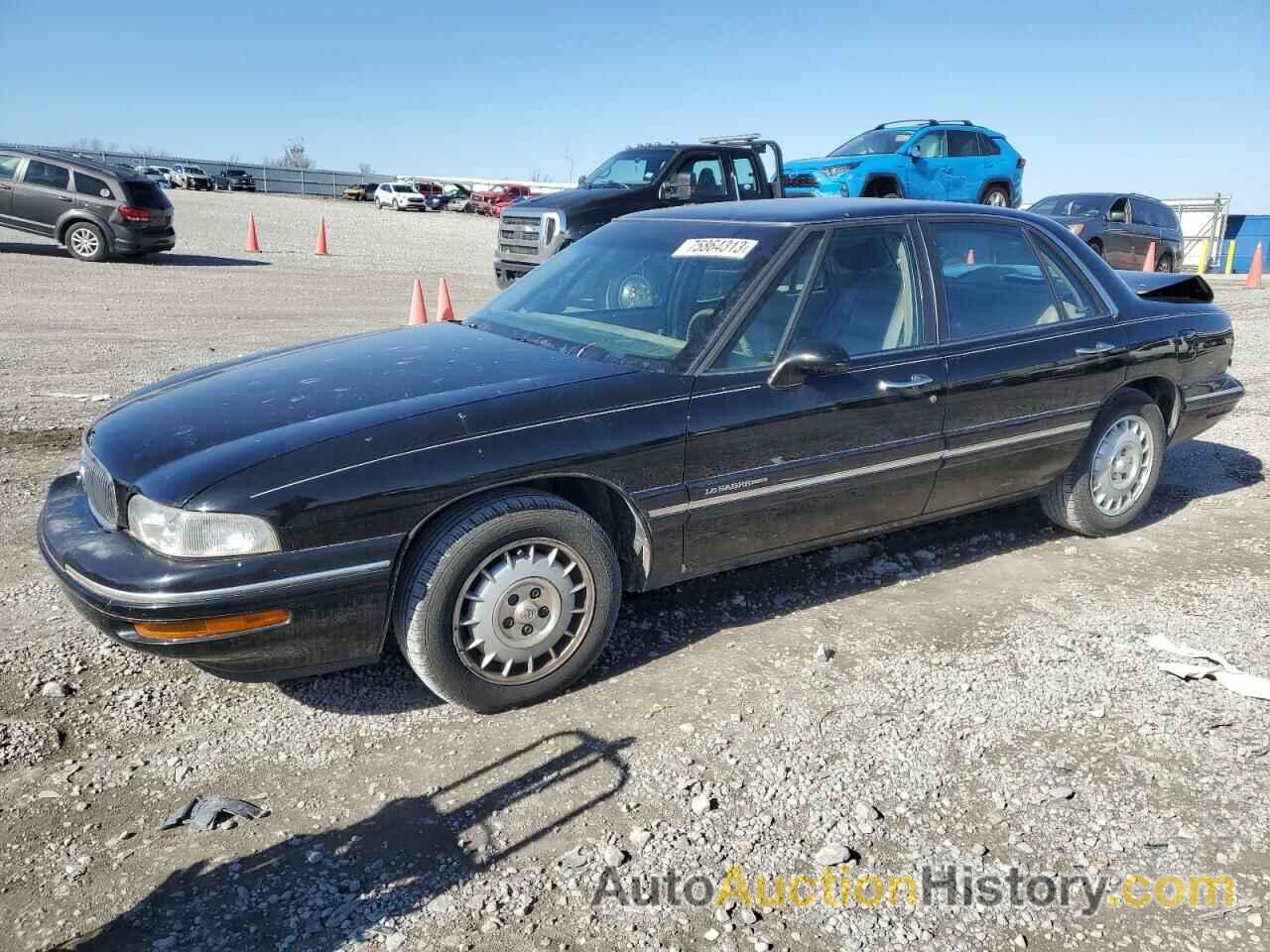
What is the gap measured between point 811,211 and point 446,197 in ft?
154

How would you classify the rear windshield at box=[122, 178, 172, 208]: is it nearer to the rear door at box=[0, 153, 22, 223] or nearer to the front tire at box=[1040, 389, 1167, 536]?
the rear door at box=[0, 153, 22, 223]

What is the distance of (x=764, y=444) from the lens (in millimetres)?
3654

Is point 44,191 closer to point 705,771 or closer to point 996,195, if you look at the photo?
point 996,195

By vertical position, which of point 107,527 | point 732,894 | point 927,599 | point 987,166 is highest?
point 987,166

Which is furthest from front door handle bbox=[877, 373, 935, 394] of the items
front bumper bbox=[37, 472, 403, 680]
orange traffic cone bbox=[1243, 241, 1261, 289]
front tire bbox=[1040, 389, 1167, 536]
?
orange traffic cone bbox=[1243, 241, 1261, 289]

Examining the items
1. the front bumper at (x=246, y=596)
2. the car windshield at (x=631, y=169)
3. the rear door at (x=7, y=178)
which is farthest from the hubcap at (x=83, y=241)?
the front bumper at (x=246, y=596)

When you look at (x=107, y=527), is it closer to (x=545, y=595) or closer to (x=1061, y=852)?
(x=545, y=595)

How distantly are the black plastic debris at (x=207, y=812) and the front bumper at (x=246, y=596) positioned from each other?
0.37 metres

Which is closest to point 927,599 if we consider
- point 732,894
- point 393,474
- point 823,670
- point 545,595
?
point 823,670

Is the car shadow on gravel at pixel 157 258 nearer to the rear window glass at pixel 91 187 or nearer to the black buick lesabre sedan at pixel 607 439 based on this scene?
the rear window glass at pixel 91 187

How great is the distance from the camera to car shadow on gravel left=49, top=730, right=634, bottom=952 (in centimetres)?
230

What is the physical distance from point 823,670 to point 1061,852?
3.57 ft

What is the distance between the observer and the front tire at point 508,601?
3080mm

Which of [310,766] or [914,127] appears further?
[914,127]
